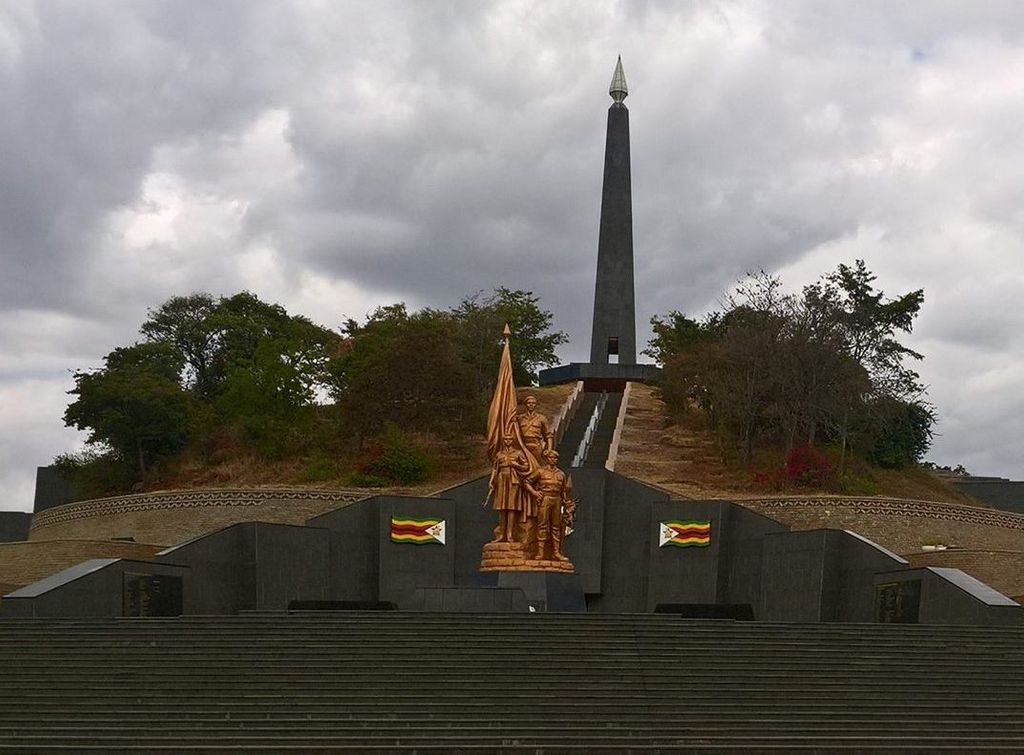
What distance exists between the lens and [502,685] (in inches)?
547

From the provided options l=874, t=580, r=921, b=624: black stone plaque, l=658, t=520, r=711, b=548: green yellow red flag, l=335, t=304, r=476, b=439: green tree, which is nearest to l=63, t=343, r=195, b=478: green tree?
l=335, t=304, r=476, b=439: green tree

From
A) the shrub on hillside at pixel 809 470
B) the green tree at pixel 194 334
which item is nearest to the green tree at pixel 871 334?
the shrub on hillside at pixel 809 470

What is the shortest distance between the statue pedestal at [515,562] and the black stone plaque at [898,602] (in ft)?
16.7

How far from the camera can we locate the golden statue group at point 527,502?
21.6 m

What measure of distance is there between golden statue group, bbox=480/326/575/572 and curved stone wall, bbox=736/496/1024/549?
8.20 meters

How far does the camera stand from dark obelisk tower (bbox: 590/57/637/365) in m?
49.6

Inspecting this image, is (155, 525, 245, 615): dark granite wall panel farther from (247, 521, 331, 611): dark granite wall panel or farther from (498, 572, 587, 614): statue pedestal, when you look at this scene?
(498, 572, 587, 614): statue pedestal

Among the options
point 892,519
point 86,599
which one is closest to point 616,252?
point 892,519

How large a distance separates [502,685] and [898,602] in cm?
897

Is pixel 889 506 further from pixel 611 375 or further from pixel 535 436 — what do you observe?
pixel 611 375

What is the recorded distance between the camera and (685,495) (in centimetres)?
3156

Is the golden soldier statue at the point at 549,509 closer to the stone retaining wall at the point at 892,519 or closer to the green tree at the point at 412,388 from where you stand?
the stone retaining wall at the point at 892,519

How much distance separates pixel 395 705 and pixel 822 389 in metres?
22.1

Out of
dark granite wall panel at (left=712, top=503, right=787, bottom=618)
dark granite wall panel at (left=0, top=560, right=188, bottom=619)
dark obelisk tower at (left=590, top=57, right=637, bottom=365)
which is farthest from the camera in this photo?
dark obelisk tower at (left=590, top=57, right=637, bottom=365)
